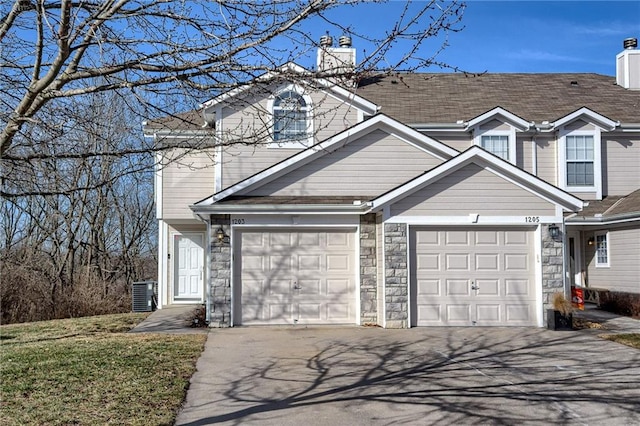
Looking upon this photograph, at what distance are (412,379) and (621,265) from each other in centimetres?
1161

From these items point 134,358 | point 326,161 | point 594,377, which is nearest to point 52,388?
point 134,358

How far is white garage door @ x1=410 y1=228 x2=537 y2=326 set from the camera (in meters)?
13.9

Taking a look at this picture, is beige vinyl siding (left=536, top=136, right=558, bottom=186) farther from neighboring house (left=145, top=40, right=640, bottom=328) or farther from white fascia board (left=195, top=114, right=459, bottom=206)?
white fascia board (left=195, top=114, right=459, bottom=206)

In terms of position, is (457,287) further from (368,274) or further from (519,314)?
(368,274)

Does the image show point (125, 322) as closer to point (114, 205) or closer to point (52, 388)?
point (52, 388)

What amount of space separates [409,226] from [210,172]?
666 cm

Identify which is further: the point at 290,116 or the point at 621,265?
the point at 621,265

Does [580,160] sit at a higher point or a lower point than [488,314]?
higher

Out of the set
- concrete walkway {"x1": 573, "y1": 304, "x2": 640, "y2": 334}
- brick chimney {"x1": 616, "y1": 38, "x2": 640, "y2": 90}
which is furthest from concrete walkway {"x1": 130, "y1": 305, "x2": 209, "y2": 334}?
brick chimney {"x1": 616, "y1": 38, "x2": 640, "y2": 90}

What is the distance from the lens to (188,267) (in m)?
19.3

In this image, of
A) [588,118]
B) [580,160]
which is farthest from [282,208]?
[588,118]

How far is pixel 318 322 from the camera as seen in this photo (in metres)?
14.2

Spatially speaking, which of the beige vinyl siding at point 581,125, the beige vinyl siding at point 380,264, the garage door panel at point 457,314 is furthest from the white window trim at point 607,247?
the beige vinyl siding at point 380,264

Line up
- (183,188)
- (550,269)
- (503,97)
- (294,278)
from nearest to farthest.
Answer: (550,269) → (294,278) → (183,188) → (503,97)
